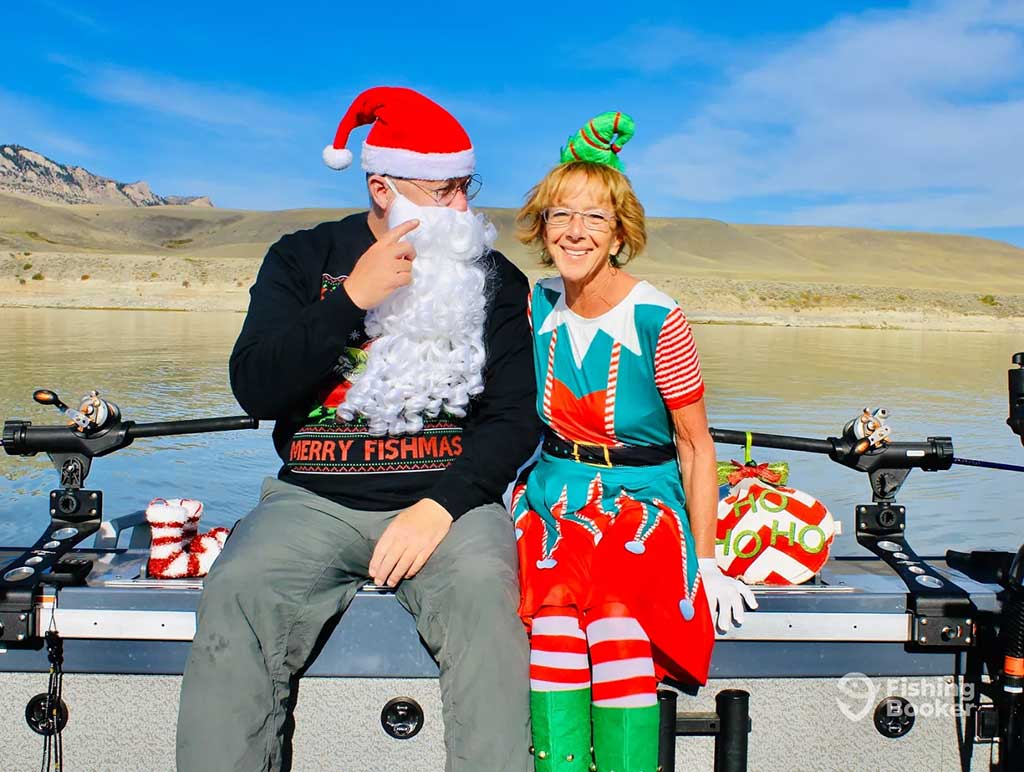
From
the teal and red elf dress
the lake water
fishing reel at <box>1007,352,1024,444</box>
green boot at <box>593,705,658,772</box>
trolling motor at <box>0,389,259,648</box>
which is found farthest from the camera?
the lake water

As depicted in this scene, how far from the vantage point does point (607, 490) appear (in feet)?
7.48

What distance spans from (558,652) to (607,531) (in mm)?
351

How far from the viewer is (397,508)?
7.38ft

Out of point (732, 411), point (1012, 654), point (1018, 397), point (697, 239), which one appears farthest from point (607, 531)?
point (697, 239)

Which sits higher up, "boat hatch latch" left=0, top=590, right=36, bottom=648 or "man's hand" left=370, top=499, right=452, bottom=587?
"man's hand" left=370, top=499, right=452, bottom=587

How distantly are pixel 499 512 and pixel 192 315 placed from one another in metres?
26.4

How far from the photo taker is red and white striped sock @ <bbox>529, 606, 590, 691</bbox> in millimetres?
1831

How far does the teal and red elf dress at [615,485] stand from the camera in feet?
6.38

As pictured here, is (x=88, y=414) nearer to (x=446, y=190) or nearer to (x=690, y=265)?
(x=446, y=190)

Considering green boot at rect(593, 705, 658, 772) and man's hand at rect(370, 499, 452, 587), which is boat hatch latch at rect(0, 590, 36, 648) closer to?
man's hand at rect(370, 499, 452, 587)

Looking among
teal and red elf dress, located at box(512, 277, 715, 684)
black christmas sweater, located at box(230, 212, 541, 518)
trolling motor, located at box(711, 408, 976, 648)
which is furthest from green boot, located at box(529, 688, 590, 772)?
trolling motor, located at box(711, 408, 976, 648)

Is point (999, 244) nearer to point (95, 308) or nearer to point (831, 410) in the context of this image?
point (95, 308)

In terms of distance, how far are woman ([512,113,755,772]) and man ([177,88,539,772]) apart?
91 millimetres

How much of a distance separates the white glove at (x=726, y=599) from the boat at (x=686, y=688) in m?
0.05
